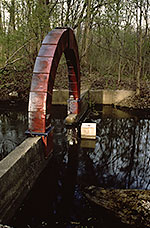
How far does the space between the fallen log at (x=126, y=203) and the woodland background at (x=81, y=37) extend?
4180mm

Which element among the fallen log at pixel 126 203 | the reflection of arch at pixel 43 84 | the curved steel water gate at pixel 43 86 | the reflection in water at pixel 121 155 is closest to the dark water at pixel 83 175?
the reflection in water at pixel 121 155

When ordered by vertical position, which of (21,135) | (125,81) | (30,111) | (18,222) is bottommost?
(18,222)

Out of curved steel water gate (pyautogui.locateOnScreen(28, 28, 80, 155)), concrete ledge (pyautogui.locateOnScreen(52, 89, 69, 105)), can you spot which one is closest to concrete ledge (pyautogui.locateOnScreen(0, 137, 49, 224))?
curved steel water gate (pyautogui.locateOnScreen(28, 28, 80, 155))

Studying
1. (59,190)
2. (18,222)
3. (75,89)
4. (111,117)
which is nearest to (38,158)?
(59,190)

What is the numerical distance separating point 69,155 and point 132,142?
2.69m

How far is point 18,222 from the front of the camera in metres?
3.88

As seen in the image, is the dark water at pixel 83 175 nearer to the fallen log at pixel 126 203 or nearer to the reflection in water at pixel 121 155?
the reflection in water at pixel 121 155

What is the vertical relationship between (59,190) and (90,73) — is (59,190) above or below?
below

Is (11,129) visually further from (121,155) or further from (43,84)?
(121,155)

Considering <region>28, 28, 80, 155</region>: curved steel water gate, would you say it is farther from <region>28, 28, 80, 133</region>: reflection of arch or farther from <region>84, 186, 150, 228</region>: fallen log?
<region>84, 186, 150, 228</region>: fallen log

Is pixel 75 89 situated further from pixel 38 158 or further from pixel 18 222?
pixel 18 222

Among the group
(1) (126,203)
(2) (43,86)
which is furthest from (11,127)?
(1) (126,203)

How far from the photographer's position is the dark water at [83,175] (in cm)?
409

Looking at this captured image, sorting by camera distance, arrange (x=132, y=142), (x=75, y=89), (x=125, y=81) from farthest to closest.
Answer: (x=125, y=81) → (x=75, y=89) → (x=132, y=142)
